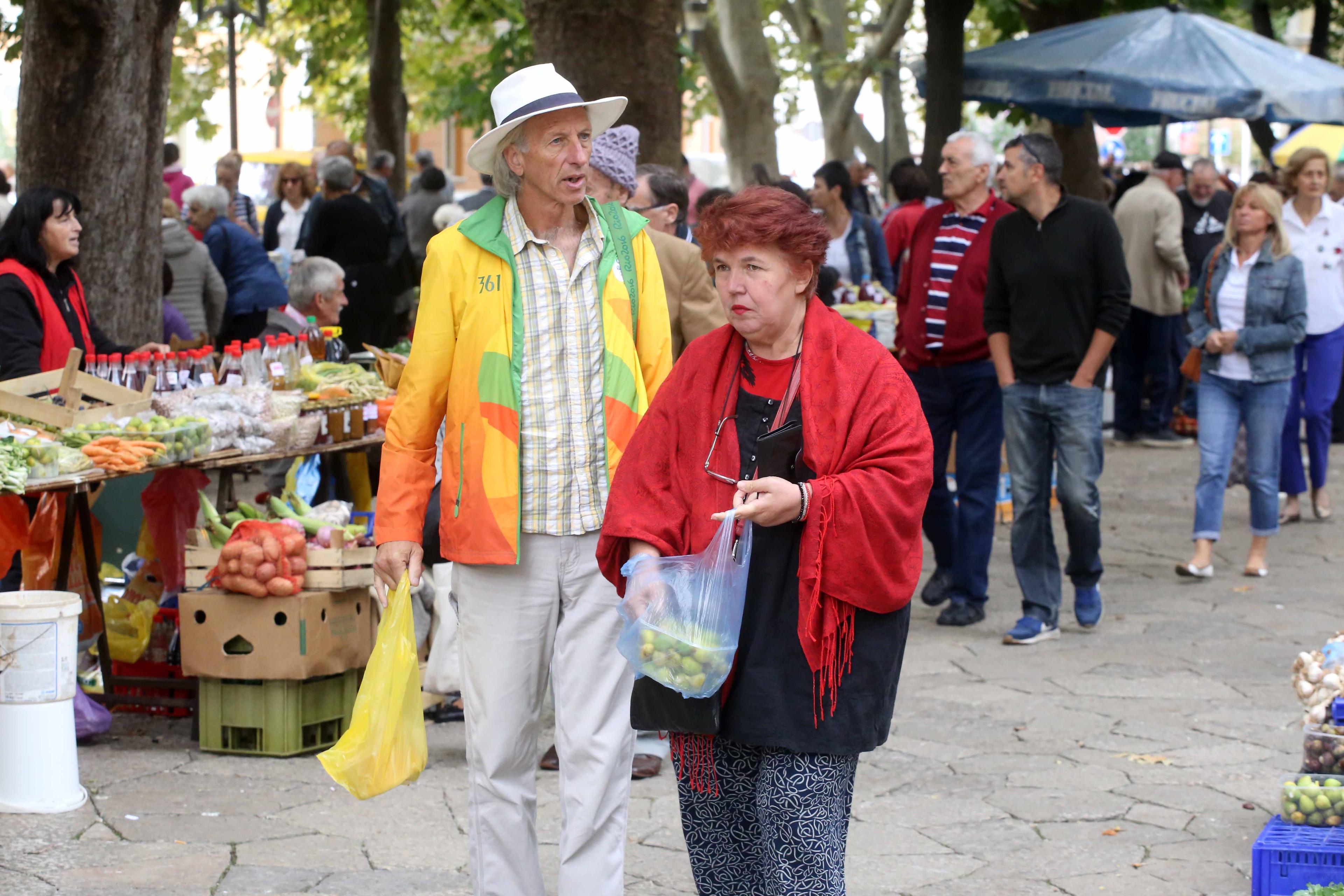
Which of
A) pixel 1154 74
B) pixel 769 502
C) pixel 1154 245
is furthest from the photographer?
pixel 1154 245

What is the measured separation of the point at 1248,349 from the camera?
807 centimetres

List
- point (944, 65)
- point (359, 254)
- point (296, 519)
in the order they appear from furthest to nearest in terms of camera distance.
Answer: point (944, 65)
point (359, 254)
point (296, 519)

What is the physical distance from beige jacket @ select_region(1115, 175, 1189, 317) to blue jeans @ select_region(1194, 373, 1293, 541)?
4167 millimetres

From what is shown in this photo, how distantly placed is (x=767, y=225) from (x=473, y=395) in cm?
97

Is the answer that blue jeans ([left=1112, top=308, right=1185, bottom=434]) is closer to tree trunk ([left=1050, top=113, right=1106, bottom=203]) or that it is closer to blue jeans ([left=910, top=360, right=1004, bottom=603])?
tree trunk ([left=1050, top=113, right=1106, bottom=203])

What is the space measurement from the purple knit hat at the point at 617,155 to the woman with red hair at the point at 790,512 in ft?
6.99

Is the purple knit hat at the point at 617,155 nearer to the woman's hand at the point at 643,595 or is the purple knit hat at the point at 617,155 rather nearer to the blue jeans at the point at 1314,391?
the woman's hand at the point at 643,595

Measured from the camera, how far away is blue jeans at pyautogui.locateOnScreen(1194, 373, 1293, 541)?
8242 mm

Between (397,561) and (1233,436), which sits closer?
(397,561)

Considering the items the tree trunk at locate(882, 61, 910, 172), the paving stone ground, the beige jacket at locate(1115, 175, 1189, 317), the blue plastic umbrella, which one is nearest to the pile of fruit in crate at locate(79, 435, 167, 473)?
the paving stone ground

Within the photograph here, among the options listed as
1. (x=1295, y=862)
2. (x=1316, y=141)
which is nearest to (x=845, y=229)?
(x=1295, y=862)

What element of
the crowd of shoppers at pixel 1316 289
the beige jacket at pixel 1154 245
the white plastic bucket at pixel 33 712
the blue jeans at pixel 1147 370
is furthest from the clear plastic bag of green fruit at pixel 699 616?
the blue jeans at pixel 1147 370

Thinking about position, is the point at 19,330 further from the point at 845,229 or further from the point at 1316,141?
the point at 1316,141

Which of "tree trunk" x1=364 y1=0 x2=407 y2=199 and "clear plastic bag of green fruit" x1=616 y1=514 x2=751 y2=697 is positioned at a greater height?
"tree trunk" x1=364 y1=0 x2=407 y2=199
